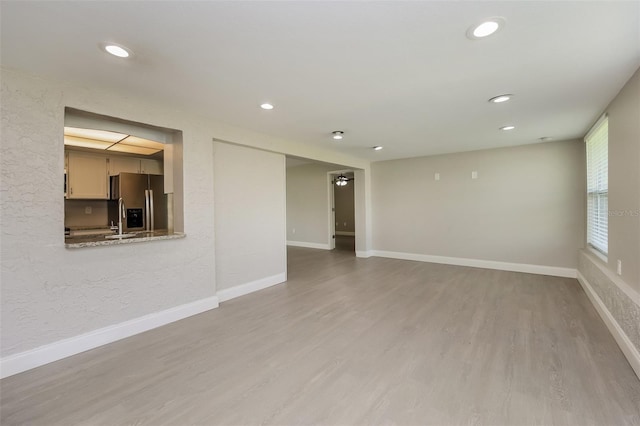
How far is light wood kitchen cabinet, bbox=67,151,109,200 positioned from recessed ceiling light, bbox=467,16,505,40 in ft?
18.5

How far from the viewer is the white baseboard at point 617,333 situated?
7.00 feet

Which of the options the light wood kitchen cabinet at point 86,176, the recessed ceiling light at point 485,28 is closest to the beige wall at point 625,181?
the recessed ceiling light at point 485,28

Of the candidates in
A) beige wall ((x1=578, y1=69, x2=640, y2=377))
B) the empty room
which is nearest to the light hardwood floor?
the empty room

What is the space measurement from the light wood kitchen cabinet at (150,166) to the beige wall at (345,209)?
7.47 m

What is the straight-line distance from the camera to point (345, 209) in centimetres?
1182

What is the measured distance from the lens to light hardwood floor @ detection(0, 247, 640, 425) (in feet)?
5.62

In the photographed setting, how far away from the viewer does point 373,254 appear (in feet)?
22.9

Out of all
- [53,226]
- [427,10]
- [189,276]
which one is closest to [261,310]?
[189,276]

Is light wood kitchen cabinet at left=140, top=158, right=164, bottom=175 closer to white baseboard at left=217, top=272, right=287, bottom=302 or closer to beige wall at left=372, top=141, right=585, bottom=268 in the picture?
white baseboard at left=217, top=272, right=287, bottom=302

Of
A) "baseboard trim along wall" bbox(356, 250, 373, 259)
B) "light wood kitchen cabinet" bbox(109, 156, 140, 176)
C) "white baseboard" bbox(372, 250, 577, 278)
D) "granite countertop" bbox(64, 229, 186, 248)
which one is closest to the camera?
"granite countertop" bbox(64, 229, 186, 248)

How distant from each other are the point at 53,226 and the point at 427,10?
3.15 m

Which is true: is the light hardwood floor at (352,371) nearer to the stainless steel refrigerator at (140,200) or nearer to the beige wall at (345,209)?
the stainless steel refrigerator at (140,200)

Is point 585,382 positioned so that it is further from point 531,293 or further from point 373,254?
point 373,254

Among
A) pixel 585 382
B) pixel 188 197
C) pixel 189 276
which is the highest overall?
pixel 188 197
